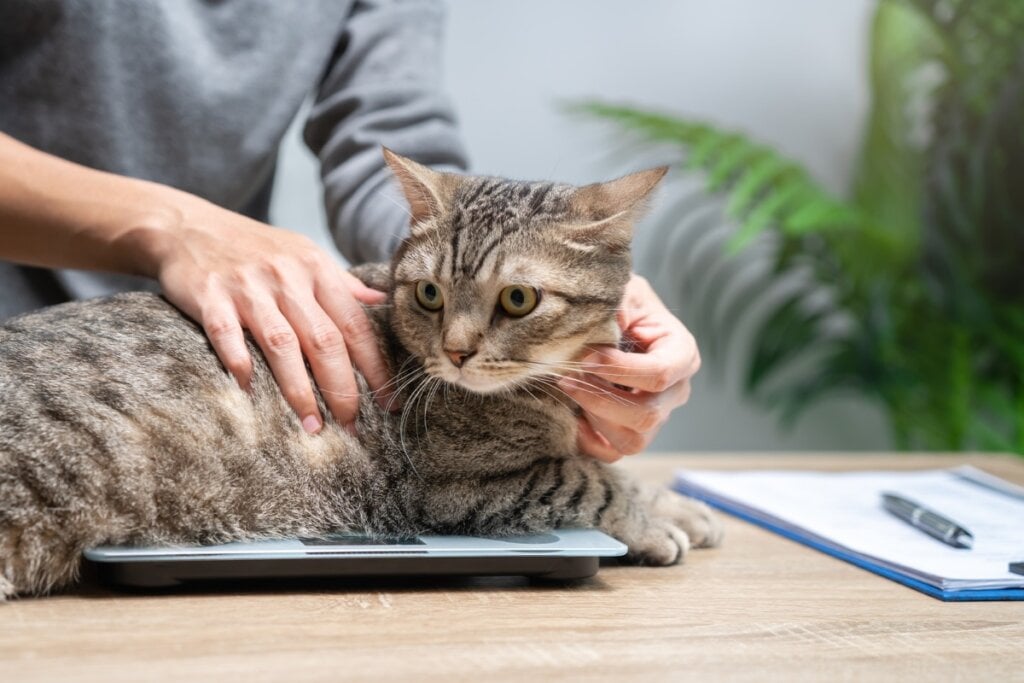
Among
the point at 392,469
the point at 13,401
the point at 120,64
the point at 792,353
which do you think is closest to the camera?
the point at 13,401

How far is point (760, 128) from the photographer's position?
110 inches

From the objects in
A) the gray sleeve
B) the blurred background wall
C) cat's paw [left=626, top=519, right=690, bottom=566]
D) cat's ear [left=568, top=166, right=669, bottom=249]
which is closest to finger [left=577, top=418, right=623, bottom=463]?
cat's paw [left=626, top=519, right=690, bottom=566]

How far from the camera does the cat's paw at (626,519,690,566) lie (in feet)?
3.38

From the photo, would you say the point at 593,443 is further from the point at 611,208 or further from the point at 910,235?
the point at 910,235

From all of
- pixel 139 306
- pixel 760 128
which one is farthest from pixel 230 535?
pixel 760 128

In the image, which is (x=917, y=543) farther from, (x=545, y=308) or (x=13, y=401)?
(x=13, y=401)

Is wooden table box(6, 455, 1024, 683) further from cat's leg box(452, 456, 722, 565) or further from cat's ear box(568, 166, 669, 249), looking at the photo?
cat's ear box(568, 166, 669, 249)

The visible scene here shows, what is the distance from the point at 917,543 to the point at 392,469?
63cm

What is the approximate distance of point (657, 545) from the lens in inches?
40.6

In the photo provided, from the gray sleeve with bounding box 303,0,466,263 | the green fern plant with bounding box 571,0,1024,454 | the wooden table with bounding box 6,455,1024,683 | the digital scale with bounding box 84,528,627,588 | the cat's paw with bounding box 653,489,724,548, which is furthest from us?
the green fern plant with bounding box 571,0,1024,454

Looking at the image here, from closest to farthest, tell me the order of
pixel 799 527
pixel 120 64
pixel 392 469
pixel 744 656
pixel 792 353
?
pixel 744 656 → pixel 392 469 → pixel 799 527 → pixel 120 64 → pixel 792 353

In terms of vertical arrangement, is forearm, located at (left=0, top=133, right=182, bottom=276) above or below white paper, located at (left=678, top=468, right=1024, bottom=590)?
above

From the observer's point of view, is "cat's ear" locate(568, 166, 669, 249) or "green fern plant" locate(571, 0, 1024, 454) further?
"green fern plant" locate(571, 0, 1024, 454)

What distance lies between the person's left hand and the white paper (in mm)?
251
